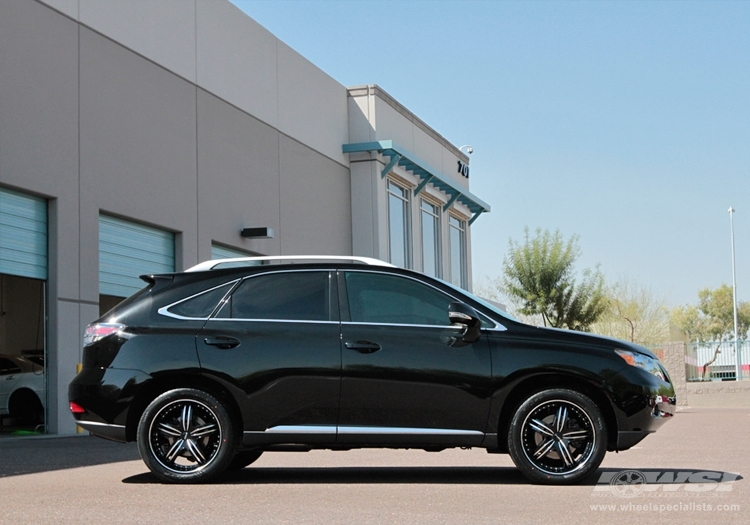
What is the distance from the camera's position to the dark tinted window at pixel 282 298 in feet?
28.2

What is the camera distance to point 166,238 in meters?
21.7

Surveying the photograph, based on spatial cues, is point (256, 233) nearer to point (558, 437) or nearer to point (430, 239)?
point (430, 239)

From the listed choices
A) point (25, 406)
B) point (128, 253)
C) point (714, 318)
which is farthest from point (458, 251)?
point (714, 318)

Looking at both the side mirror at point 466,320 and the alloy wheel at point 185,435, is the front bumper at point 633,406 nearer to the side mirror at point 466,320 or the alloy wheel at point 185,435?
the side mirror at point 466,320

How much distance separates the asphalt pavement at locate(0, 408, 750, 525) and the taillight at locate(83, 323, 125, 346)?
44.0 inches

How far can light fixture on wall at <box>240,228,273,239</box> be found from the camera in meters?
24.3

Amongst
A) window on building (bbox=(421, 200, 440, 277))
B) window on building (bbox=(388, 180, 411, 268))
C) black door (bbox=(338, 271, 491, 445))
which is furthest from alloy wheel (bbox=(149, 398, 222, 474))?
window on building (bbox=(421, 200, 440, 277))

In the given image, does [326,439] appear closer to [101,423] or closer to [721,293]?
[101,423]

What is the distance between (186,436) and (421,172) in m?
28.2

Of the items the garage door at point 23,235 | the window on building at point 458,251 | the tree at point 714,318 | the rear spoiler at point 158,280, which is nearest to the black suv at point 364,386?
the rear spoiler at point 158,280

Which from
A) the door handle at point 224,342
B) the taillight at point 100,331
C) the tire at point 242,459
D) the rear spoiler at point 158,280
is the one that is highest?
the rear spoiler at point 158,280

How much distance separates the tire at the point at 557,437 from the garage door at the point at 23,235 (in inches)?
423

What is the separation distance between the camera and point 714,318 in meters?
110

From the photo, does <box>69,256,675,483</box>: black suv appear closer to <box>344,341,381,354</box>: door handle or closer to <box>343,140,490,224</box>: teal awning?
<box>344,341,381,354</box>: door handle
